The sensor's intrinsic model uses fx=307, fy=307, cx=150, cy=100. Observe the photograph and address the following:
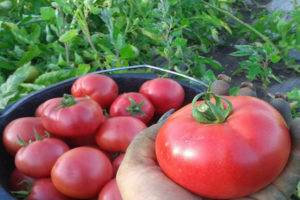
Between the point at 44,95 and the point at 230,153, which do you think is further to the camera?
the point at 44,95

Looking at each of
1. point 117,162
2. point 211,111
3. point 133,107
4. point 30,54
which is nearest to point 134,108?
point 133,107

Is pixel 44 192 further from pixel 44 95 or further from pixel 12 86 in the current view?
pixel 12 86

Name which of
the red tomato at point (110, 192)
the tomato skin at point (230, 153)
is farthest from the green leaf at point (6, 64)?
the tomato skin at point (230, 153)

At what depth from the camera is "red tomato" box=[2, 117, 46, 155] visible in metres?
1.08

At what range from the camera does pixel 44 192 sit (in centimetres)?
97

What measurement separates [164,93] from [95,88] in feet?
0.94

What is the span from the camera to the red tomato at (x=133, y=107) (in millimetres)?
1226

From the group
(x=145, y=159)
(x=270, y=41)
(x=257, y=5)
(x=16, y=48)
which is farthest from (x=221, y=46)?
(x=145, y=159)

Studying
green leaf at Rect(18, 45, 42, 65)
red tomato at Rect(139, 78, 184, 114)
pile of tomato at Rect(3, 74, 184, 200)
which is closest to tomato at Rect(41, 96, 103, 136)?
pile of tomato at Rect(3, 74, 184, 200)

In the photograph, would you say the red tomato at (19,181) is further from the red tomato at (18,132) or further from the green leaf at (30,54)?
the green leaf at (30,54)

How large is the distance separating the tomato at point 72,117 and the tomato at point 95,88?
0.16m

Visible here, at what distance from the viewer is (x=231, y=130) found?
1.95 feet

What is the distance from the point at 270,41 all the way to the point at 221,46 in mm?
450

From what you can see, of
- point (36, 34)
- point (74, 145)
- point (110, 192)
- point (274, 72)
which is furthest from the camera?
point (274, 72)
